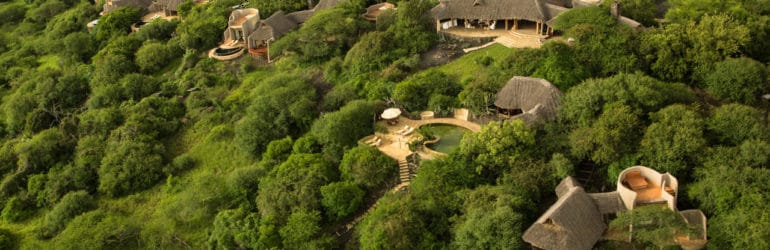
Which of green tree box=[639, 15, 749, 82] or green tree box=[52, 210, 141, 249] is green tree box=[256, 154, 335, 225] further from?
green tree box=[639, 15, 749, 82]

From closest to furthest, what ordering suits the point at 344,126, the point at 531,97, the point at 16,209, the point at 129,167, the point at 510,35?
the point at 531,97
the point at 344,126
the point at 129,167
the point at 16,209
the point at 510,35

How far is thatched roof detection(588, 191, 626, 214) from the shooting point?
101 ft

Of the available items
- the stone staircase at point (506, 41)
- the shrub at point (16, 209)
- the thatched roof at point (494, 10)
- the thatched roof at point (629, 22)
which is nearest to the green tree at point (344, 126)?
the stone staircase at point (506, 41)

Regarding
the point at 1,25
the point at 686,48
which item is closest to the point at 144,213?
the point at 686,48

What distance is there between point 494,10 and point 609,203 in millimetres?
22753

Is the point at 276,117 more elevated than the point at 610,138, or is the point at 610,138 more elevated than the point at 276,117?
the point at 610,138

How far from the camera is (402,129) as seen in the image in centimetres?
4044

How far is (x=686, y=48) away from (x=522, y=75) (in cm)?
993

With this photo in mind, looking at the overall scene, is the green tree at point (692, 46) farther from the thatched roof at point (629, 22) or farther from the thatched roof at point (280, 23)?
the thatched roof at point (280, 23)

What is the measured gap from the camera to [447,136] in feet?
129

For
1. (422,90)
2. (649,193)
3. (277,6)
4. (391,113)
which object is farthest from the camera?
(277,6)

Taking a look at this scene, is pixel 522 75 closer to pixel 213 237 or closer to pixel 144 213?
pixel 213 237

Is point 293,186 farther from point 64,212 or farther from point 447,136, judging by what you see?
point 64,212

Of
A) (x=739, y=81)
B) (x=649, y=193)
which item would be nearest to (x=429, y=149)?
(x=649, y=193)
